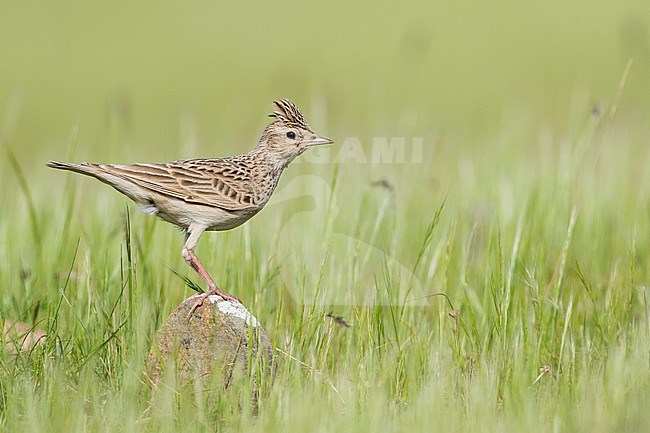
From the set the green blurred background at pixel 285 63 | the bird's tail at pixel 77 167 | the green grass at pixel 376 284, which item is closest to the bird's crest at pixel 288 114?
the green grass at pixel 376 284

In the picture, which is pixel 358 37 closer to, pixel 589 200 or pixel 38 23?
pixel 38 23

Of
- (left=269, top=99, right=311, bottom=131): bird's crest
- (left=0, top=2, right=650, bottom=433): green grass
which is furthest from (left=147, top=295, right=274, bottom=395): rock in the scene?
(left=269, top=99, right=311, bottom=131): bird's crest

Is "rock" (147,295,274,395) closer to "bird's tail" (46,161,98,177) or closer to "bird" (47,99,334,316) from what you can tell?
"bird" (47,99,334,316)

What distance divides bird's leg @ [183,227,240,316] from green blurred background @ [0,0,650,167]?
273 inches

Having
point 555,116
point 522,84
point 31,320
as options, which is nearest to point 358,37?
point 522,84

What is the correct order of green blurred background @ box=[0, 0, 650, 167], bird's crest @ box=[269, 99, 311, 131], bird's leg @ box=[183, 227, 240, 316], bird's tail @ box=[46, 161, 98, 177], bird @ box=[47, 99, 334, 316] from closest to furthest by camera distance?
bird's tail @ box=[46, 161, 98, 177] → bird's leg @ box=[183, 227, 240, 316] → bird @ box=[47, 99, 334, 316] → bird's crest @ box=[269, 99, 311, 131] → green blurred background @ box=[0, 0, 650, 167]

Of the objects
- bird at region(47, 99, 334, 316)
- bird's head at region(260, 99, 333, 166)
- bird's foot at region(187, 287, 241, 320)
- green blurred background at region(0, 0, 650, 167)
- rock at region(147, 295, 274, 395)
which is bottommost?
rock at region(147, 295, 274, 395)

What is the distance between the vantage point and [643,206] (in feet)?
25.6

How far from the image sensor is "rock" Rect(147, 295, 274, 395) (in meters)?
4.90

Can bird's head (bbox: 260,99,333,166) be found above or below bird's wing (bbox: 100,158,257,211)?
above

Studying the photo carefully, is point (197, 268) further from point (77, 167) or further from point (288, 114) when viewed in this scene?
point (288, 114)

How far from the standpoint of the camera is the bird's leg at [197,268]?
4.94m

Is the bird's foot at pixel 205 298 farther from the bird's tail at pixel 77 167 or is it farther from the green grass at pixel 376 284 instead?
the bird's tail at pixel 77 167

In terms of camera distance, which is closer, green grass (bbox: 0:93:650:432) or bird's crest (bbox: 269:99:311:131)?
green grass (bbox: 0:93:650:432)
